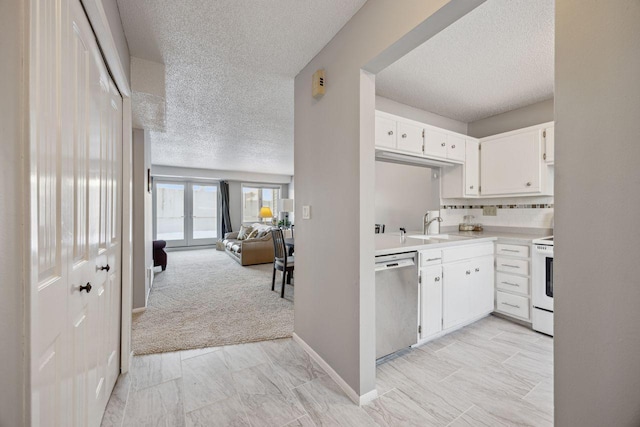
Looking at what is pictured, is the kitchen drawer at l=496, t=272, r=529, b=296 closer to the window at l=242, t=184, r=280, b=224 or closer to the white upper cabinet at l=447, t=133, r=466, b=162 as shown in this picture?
the white upper cabinet at l=447, t=133, r=466, b=162

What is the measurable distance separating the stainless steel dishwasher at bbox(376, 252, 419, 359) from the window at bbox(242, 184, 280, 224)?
7367mm

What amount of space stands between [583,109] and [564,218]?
0.30 m

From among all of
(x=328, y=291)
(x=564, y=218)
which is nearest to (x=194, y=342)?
(x=328, y=291)

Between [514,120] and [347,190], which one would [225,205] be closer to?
[347,190]

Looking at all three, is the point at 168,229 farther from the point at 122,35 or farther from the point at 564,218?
the point at 564,218

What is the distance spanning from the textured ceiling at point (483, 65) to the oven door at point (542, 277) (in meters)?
1.63

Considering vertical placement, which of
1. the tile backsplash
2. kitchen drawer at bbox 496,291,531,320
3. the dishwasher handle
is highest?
the tile backsplash

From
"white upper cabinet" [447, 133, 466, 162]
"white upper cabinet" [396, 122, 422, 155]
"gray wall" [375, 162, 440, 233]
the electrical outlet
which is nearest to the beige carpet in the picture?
"gray wall" [375, 162, 440, 233]

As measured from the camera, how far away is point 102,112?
54.9 inches

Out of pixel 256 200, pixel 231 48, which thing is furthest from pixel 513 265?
pixel 256 200

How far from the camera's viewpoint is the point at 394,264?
80.5 inches

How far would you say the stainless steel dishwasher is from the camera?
1.98 metres

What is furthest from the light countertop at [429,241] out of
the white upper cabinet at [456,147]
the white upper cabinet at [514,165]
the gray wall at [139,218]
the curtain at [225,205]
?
the curtain at [225,205]

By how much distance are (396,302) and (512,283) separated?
161 centimetres
